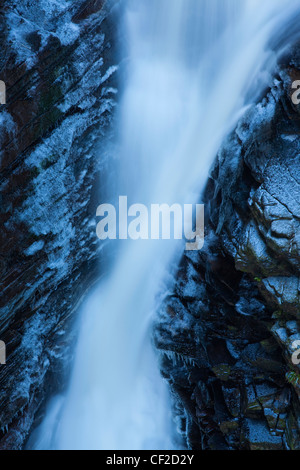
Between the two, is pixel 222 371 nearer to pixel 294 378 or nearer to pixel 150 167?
pixel 294 378

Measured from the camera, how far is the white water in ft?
24.8

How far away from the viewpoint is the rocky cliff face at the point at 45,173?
241 inches

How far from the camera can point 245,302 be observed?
21.6ft

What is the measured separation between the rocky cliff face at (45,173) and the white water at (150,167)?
70 centimetres

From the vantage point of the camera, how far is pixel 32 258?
7.00 meters

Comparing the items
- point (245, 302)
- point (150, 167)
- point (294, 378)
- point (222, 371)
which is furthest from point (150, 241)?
point (294, 378)

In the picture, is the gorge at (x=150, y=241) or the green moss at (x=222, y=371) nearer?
the gorge at (x=150, y=241)

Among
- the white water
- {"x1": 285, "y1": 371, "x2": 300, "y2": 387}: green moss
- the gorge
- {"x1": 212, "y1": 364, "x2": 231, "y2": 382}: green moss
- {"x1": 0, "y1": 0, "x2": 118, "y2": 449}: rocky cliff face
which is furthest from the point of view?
the white water

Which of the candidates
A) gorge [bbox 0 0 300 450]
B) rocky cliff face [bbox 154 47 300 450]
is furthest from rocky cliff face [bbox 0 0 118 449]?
rocky cliff face [bbox 154 47 300 450]

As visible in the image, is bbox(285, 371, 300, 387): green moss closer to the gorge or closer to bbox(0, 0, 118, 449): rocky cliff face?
the gorge

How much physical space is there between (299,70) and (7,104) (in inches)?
194

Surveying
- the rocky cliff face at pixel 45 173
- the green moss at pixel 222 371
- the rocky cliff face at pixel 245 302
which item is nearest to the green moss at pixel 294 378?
the rocky cliff face at pixel 245 302

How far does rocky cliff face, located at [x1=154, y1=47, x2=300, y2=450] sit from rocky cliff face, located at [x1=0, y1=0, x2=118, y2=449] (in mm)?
2463

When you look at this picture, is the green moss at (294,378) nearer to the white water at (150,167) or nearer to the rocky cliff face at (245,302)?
the rocky cliff face at (245,302)
